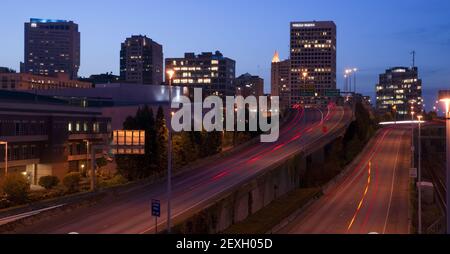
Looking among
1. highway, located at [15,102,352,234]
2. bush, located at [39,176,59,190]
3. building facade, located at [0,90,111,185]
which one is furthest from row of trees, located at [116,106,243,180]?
building facade, located at [0,90,111,185]

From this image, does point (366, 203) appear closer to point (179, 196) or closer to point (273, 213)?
point (273, 213)

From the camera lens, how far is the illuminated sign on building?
44719 millimetres

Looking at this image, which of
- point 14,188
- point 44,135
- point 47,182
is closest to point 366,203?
point 14,188

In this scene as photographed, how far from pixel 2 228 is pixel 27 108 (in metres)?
37.9

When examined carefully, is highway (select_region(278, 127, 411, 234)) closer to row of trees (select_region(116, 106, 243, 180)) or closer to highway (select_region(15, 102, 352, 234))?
highway (select_region(15, 102, 352, 234))

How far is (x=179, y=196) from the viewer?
143ft

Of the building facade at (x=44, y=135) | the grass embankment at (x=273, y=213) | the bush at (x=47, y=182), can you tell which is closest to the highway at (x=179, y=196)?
the grass embankment at (x=273, y=213)

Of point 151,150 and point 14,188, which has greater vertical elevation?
point 151,150

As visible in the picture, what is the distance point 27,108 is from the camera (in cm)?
6391

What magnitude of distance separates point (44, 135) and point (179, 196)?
1144 inches

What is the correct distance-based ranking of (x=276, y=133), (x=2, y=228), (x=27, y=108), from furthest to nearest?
(x=276, y=133) < (x=27, y=108) < (x=2, y=228)

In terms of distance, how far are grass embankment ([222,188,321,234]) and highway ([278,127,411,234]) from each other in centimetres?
91
